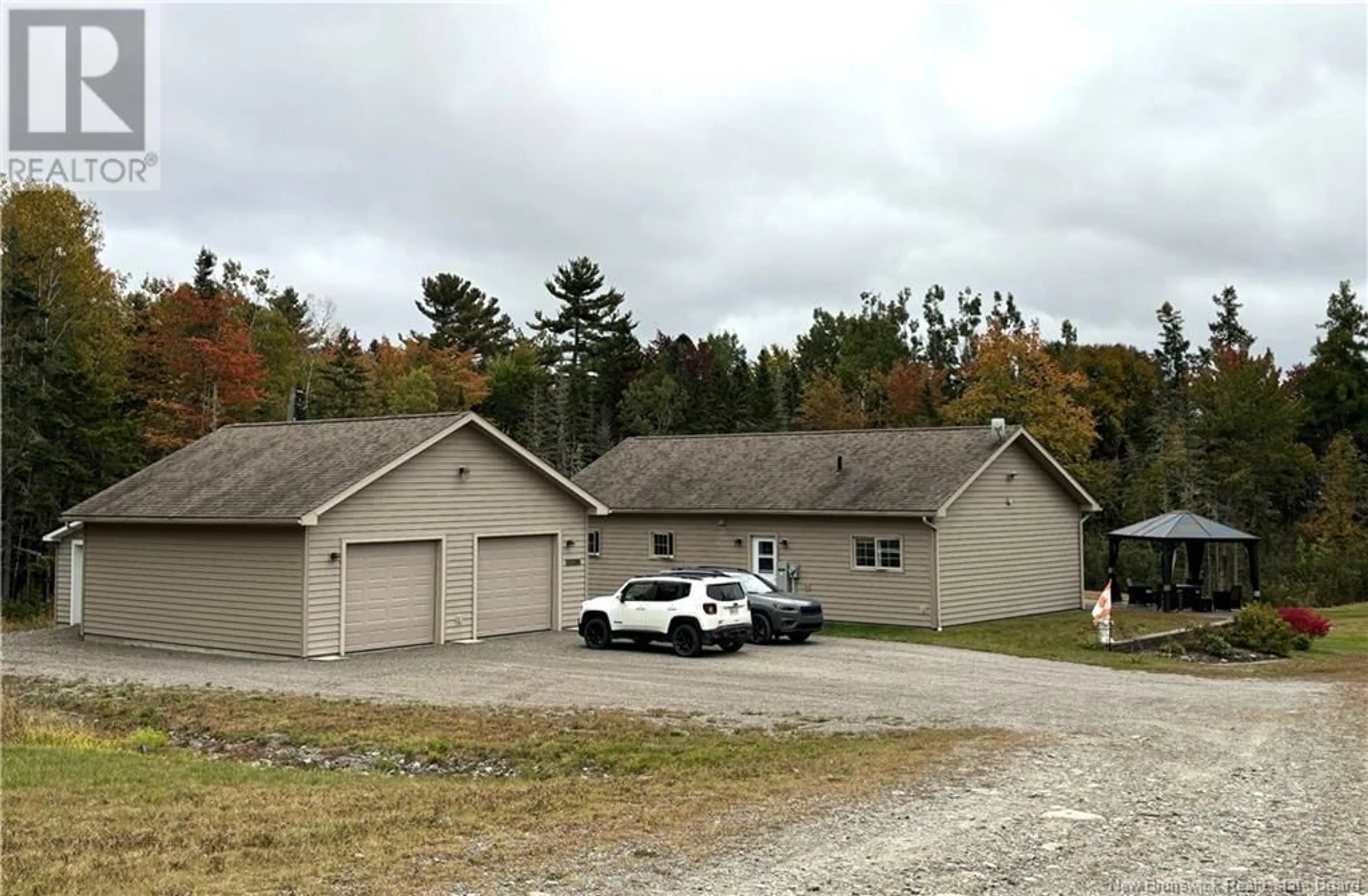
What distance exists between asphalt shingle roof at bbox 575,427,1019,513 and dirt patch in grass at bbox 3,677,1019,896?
51.4 feet

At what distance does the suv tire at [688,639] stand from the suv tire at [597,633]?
159 cm

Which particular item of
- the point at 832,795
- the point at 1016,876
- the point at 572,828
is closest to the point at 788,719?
the point at 832,795

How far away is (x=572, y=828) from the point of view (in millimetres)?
9508

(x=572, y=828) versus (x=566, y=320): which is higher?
(x=566, y=320)

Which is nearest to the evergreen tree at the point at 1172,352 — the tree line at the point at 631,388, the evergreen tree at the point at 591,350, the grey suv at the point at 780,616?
the tree line at the point at 631,388

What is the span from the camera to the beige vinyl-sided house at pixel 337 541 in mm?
23688

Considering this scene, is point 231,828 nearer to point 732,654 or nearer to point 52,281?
point 732,654

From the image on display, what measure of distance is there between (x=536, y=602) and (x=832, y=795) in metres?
17.9

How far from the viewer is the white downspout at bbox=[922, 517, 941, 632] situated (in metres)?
29.0

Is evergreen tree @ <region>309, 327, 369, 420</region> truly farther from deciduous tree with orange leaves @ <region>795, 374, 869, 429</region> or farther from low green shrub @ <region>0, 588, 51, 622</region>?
deciduous tree with orange leaves @ <region>795, 374, 869, 429</region>

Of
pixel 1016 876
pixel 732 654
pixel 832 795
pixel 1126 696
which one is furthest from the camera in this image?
pixel 732 654

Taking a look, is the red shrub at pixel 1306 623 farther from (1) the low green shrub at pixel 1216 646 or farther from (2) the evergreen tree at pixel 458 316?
(2) the evergreen tree at pixel 458 316

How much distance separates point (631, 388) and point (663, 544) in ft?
121

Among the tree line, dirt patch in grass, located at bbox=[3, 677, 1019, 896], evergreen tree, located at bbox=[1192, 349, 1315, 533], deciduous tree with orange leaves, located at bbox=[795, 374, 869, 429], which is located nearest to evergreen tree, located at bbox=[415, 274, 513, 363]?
the tree line
